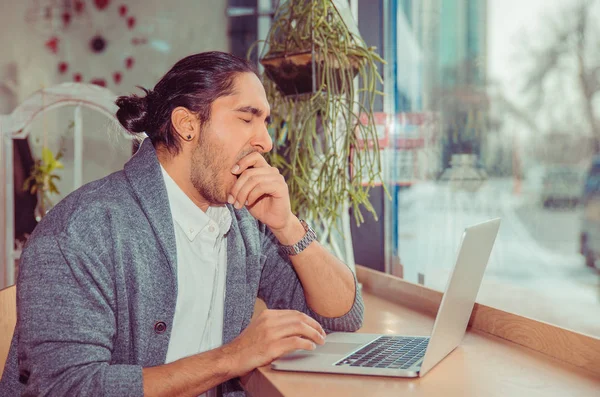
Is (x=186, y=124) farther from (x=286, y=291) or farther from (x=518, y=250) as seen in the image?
(x=518, y=250)

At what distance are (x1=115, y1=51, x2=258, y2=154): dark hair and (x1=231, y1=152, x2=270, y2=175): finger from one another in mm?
127

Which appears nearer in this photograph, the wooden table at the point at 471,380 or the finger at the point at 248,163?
the wooden table at the point at 471,380

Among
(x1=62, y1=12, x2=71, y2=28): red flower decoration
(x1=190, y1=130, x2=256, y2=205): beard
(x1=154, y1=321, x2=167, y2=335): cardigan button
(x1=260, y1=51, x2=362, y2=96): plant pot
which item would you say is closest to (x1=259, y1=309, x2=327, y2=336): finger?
(x1=154, y1=321, x2=167, y2=335): cardigan button

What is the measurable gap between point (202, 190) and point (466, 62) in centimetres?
105

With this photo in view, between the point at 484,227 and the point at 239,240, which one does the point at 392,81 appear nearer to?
the point at 239,240

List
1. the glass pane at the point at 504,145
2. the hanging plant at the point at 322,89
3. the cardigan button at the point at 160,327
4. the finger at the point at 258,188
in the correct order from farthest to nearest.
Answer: the hanging plant at the point at 322,89
the glass pane at the point at 504,145
the finger at the point at 258,188
the cardigan button at the point at 160,327

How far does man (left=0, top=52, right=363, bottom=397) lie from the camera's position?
1014mm

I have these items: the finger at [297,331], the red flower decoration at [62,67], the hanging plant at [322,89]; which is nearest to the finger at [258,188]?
the finger at [297,331]

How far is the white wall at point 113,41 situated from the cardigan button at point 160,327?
2.07 meters

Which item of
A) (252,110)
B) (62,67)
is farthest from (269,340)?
(62,67)

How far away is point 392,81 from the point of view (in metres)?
2.29

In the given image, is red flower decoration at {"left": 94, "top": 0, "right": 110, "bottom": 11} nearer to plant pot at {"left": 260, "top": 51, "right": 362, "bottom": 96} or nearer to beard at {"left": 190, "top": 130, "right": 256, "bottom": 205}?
plant pot at {"left": 260, "top": 51, "right": 362, "bottom": 96}

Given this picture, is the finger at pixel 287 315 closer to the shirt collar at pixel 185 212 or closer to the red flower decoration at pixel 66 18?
the shirt collar at pixel 185 212

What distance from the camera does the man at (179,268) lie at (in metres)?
1.01
